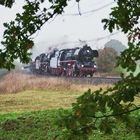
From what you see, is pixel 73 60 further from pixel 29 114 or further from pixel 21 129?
pixel 21 129

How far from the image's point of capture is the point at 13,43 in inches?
282

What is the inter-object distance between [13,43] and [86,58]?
3013 centimetres

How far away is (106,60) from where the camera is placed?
1405 inches

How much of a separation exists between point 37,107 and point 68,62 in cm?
1698

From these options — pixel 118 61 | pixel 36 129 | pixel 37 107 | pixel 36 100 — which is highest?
pixel 118 61

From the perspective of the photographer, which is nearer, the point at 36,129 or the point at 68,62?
the point at 36,129

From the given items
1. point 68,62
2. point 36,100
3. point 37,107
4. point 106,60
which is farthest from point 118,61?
point 68,62

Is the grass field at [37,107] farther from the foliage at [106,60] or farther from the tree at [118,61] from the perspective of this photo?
the foliage at [106,60]

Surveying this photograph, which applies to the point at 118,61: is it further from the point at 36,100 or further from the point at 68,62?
the point at 68,62

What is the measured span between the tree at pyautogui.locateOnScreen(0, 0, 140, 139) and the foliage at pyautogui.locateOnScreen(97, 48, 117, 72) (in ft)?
92.6

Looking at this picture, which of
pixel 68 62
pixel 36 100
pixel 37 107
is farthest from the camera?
pixel 68 62

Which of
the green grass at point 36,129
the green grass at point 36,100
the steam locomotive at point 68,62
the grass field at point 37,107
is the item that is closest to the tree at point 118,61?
the grass field at point 37,107

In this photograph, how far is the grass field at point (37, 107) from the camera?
1440cm

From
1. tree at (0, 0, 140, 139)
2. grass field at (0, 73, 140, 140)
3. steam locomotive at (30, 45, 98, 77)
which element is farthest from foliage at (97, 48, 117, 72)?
tree at (0, 0, 140, 139)
